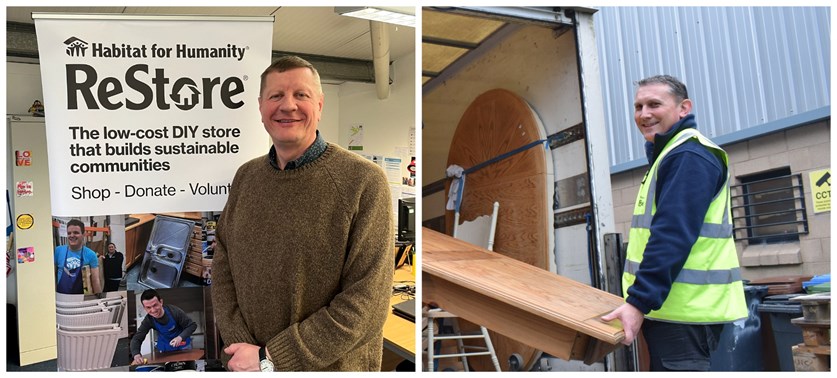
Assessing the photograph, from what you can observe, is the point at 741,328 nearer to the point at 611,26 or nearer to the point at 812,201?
the point at 812,201

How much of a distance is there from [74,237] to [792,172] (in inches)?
104

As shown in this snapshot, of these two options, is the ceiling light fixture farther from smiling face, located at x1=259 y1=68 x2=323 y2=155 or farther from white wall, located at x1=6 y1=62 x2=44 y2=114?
white wall, located at x1=6 y1=62 x2=44 y2=114

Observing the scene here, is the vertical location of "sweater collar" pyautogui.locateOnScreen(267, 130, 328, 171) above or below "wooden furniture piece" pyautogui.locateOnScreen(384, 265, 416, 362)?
above

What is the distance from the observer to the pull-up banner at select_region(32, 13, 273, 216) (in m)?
2.21

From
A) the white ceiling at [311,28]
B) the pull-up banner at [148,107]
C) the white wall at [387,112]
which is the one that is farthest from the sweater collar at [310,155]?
the white wall at [387,112]

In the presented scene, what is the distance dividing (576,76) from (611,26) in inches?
9.3

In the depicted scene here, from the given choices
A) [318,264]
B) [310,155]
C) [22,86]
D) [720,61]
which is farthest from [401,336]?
[22,86]

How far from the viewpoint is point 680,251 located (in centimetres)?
190

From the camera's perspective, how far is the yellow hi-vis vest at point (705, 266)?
6.36ft

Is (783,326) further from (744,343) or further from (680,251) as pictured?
(680,251)

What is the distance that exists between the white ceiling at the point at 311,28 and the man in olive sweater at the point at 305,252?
272 cm

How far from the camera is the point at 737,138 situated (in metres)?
2.14

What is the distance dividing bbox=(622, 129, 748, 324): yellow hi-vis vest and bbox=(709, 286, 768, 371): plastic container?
0.08 m

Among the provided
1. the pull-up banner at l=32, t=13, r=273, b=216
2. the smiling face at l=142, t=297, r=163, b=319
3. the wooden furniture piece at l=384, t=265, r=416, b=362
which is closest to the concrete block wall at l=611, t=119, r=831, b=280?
the wooden furniture piece at l=384, t=265, r=416, b=362
